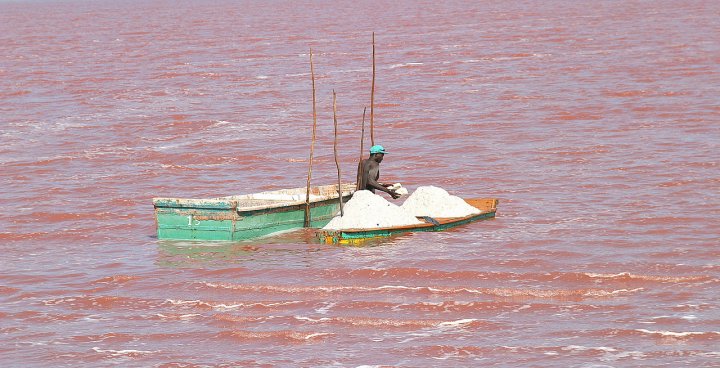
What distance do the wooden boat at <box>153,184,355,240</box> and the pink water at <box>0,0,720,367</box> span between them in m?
0.22

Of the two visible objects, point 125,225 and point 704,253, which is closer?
point 704,253

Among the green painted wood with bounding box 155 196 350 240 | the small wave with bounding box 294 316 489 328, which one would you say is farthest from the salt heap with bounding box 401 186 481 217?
the small wave with bounding box 294 316 489 328

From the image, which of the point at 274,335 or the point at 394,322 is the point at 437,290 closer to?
the point at 394,322

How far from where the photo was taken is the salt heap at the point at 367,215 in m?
15.3

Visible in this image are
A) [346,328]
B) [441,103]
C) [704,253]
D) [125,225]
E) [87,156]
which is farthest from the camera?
[441,103]

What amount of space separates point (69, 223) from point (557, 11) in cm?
4219

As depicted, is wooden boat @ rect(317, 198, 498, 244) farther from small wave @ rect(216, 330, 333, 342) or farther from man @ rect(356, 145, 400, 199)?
small wave @ rect(216, 330, 333, 342)

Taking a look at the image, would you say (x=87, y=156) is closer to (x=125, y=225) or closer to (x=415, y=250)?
(x=125, y=225)

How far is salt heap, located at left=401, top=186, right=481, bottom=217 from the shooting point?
52.8 feet

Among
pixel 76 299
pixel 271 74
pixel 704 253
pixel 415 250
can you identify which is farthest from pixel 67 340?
pixel 271 74

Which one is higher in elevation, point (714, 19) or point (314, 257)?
point (714, 19)

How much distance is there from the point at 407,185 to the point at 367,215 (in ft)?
16.3

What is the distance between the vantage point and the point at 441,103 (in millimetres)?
28656

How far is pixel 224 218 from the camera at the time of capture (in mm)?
15297
